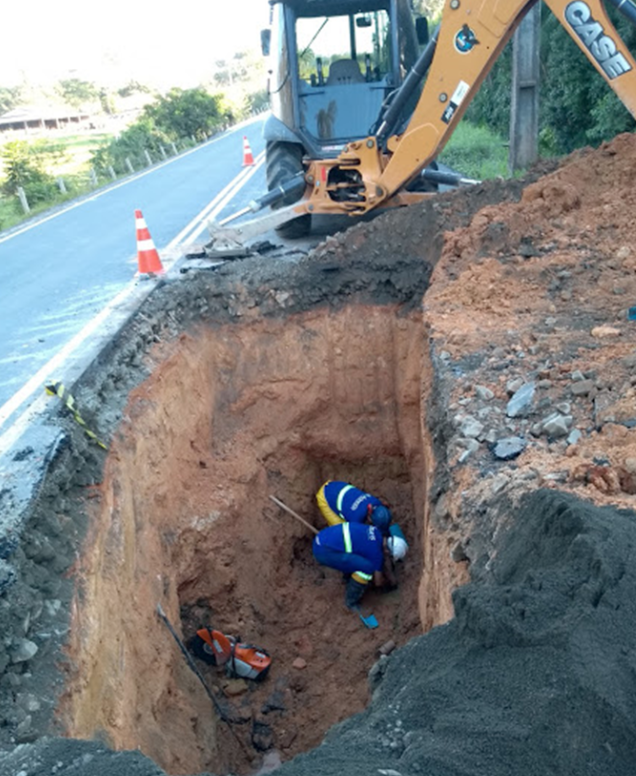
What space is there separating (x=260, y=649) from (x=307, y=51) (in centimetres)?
733

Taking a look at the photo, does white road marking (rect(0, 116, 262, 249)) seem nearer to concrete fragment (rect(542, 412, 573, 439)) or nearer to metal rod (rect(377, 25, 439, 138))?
metal rod (rect(377, 25, 439, 138))

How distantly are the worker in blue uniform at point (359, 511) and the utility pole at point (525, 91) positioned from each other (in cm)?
640

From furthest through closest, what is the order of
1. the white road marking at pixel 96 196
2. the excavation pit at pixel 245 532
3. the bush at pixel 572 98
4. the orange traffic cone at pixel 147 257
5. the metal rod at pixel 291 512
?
the white road marking at pixel 96 196 → the bush at pixel 572 98 → the orange traffic cone at pixel 147 257 → the metal rod at pixel 291 512 → the excavation pit at pixel 245 532

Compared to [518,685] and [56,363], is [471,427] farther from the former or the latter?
[56,363]

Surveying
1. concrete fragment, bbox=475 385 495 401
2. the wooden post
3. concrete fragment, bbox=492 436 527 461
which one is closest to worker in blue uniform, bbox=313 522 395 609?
concrete fragment, bbox=475 385 495 401

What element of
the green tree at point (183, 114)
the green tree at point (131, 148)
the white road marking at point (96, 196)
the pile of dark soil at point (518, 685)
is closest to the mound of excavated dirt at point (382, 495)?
the pile of dark soil at point (518, 685)

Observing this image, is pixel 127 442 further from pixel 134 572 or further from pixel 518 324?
pixel 518 324

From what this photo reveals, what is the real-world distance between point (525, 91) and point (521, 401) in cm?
820

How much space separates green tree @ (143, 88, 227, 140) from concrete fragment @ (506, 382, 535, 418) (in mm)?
28695

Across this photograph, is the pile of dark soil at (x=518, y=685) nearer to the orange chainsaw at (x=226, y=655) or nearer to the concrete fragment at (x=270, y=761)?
the concrete fragment at (x=270, y=761)

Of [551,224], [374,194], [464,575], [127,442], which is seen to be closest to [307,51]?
[374,194]

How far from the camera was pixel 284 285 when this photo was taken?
712cm

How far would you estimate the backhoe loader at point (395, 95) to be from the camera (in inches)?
236

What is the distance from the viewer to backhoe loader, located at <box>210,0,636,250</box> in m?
6.00
